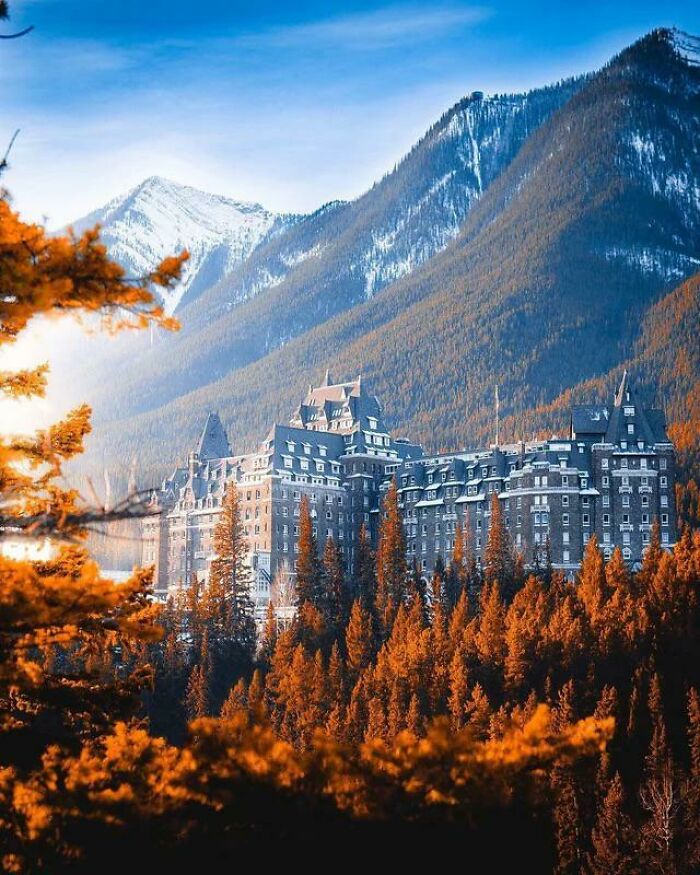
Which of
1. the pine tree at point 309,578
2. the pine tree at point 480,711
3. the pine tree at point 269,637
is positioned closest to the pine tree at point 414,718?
the pine tree at point 480,711

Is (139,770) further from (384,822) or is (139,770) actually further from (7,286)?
(7,286)

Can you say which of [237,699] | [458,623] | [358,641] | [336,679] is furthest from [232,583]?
[458,623]

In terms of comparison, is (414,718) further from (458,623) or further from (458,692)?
(458,623)

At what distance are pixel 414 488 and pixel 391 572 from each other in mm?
24288

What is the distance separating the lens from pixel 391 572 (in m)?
126

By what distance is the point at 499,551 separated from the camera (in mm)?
122750

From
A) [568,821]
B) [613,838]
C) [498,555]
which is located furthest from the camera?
[498,555]

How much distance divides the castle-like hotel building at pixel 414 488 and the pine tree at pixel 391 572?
41.1 feet

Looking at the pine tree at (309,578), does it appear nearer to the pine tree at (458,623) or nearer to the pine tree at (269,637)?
the pine tree at (269,637)

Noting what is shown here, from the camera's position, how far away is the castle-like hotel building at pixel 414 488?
5108 inches

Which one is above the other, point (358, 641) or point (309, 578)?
point (309, 578)

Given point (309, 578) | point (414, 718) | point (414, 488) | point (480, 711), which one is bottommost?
point (414, 718)

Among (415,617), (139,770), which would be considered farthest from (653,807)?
(139,770)

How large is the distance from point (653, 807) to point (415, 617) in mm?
33262
